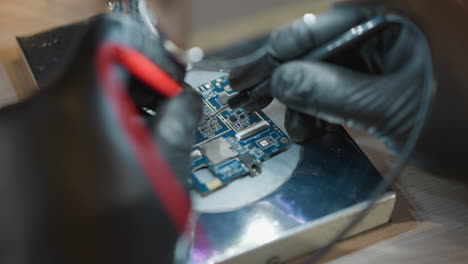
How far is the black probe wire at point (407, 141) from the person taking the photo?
725 mm

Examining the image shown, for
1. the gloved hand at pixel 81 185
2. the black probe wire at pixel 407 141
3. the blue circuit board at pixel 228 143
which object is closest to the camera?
the gloved hand at pixel 81 185

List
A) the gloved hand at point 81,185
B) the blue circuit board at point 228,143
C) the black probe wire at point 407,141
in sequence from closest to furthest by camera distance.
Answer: the gloved hand at point 81,185, the black probe wire at point 407,141, the blue circuit board at point 228,143

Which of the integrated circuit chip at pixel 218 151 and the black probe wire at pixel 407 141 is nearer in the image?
the black probe wire at pixel 407 141

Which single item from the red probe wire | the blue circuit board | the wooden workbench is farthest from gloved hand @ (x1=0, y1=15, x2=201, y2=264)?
the wooden workbench

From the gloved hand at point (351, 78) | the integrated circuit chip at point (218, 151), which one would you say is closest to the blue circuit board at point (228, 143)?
the integrated circuit chip at point (218, 151)

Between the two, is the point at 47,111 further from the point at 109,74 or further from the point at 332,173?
the point at 332,173

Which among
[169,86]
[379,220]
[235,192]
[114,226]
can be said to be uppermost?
[169,86]

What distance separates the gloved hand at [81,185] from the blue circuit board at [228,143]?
0.20 meters

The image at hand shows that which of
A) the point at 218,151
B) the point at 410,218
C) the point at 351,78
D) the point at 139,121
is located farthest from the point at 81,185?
the point at 410,218

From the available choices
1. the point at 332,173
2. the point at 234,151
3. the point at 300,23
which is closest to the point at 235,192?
the point at 234,151

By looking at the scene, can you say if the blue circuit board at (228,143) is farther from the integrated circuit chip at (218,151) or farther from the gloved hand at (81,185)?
the gloved hand at (81,185)

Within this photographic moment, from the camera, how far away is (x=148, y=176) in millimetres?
609

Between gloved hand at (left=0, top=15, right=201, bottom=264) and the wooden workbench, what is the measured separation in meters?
0.31

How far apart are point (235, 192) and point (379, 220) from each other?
26cm
